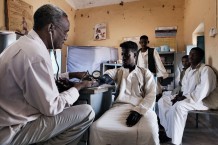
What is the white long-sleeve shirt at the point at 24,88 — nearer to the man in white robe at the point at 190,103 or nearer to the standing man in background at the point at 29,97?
the standing man in background at the point at 29,97

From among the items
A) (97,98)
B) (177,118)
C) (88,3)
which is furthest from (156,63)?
(88,3)

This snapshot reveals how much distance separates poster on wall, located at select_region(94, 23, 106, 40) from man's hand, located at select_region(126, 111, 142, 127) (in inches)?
155

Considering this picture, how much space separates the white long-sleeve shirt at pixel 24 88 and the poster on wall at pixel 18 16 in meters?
2.21

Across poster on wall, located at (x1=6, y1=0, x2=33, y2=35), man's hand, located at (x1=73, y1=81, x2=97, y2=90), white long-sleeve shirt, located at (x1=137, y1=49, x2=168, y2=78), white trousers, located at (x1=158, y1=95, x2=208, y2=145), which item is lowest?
white trousers, located at (x1=158, y1=95, x2=208, y2=145)

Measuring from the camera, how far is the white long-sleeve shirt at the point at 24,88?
0.93m

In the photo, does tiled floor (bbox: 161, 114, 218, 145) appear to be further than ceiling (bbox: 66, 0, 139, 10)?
No

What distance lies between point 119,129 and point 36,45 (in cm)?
70

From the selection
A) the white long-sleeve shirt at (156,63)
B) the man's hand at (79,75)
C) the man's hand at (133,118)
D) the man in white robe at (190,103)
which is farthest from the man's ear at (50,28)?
the white long-sleeve shirt at (156,63)

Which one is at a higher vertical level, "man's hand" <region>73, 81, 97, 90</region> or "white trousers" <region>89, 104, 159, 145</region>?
"man's hand" <region>73, 81, 97, 90</region>

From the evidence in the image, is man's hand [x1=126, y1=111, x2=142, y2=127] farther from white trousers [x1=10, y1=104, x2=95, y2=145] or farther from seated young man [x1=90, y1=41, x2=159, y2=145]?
white trousers [x1=10, y1=104, x2=95, y2=145]

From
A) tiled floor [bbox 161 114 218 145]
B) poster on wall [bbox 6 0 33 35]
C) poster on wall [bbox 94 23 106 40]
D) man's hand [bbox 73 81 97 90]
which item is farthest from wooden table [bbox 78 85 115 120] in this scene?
poster on wall [bbox 94 23 106 40]

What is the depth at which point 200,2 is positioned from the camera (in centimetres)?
329

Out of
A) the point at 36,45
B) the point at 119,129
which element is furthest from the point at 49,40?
the point at 119,129

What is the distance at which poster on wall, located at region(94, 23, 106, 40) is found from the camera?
5195mm
